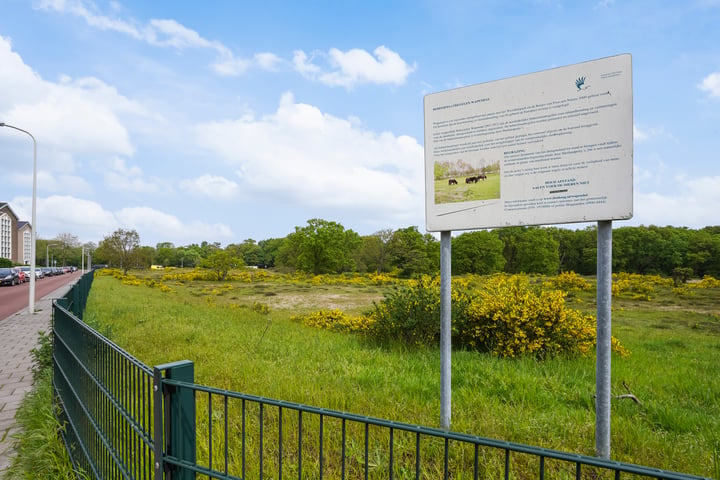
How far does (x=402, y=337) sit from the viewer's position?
7477 mm

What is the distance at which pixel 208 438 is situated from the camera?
3.04m

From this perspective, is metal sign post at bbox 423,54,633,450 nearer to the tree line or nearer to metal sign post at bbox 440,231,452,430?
metal sign post at bbox 440,231,452,430

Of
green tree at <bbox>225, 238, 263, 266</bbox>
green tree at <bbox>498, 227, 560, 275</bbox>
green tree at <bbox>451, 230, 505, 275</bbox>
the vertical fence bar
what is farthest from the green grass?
green tree at <bbox>225, 238, 263, 266</bbox>

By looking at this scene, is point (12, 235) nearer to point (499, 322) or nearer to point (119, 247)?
point (119, 247)

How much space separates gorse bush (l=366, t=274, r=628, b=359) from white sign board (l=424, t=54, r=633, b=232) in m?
3.63

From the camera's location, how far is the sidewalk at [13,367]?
4258 millimetres

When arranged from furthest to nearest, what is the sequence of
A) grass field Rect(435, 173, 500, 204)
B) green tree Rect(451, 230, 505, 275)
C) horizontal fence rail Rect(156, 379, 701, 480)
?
green tree Rect(451, 230, 505, 275), grass field Rect(435, 173, 500, 204), horizontal fence rail Rect(156, 379, 701, 480)

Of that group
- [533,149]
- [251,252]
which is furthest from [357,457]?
[251,252]

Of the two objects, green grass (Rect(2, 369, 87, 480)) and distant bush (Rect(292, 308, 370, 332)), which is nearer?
green grass (Rect(2, 369, 87, 480))

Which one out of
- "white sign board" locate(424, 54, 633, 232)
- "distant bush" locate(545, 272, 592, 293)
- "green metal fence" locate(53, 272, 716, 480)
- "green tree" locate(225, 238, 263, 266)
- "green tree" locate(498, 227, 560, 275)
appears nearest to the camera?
"green metal fence" locate(53, 272, 716, 480)

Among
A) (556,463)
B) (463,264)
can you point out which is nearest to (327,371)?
(556,463)

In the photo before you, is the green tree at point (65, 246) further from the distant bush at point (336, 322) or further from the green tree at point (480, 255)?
the distant bush at point (336, 322)

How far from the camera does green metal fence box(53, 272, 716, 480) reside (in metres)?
1.65

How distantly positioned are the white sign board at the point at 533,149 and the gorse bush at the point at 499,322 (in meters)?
3.63
